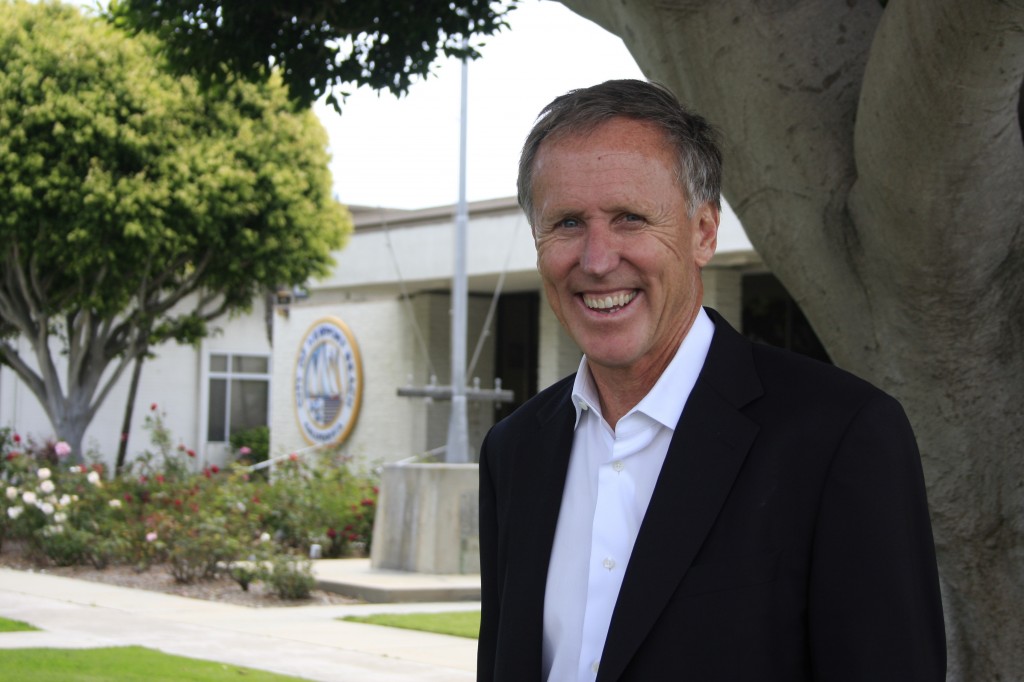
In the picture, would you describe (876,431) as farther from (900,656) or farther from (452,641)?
(452,641)

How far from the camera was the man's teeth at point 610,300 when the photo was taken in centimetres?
230

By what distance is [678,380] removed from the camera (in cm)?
236

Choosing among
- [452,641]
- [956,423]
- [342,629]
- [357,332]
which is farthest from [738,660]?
[357,332]

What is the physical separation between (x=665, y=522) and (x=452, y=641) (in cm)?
785

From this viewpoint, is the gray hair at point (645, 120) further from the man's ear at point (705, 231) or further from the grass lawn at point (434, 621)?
the grass lawn at point (434, 621)

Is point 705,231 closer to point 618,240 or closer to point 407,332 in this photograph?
point 618,240

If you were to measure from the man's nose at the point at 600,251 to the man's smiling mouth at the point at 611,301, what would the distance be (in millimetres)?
48

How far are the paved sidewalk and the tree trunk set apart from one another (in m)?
4.68

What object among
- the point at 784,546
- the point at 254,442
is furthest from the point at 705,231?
the point at 254,442

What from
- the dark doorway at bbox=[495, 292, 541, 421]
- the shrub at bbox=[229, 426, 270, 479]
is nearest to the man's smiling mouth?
the dark doorway at bbox=[495, 292, 541, 421]

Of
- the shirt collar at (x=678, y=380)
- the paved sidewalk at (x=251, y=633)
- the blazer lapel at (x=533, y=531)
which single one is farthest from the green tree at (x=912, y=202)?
the paved sidewalk at (x=251, y=633)

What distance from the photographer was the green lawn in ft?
32.3

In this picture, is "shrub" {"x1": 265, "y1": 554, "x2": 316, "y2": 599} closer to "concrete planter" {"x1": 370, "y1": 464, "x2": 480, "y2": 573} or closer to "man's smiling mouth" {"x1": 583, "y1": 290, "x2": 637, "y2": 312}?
"concrete planter" {"x1": 370, "y1": 464, "x2": 480, "y2": 573}

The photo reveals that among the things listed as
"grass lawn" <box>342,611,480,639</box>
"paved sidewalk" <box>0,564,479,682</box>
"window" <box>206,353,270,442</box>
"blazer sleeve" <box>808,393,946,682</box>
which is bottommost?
"paved sidewalk" <box>0,564,479,682</box>
